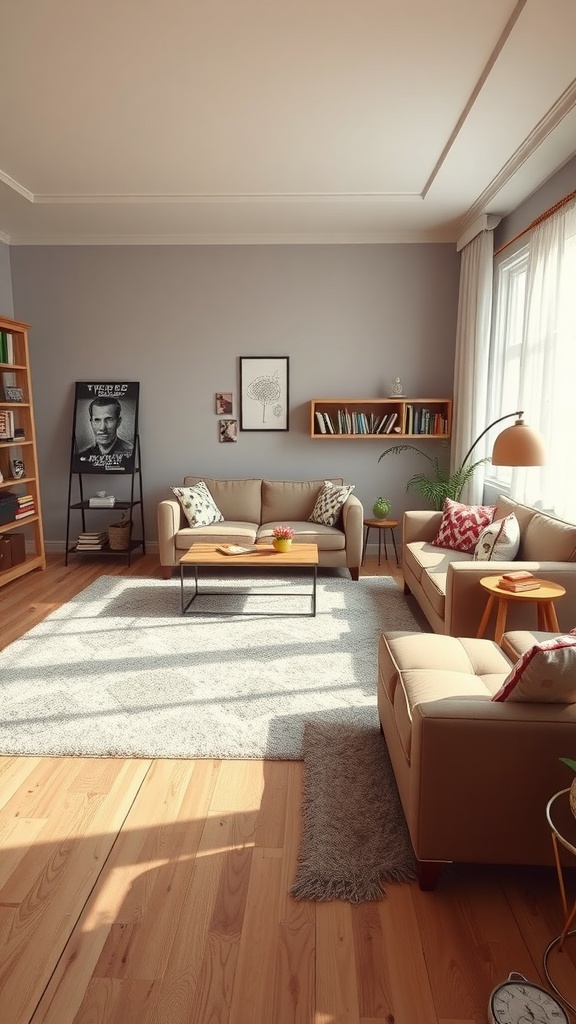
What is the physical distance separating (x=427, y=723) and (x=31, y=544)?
208 inches

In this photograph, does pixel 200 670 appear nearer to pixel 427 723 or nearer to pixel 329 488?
pixel 427 723

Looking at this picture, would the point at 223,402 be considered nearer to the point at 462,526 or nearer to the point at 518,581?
the point at 462,526

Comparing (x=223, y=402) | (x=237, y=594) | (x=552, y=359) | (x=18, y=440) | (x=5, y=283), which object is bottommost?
(x=237, y=594)

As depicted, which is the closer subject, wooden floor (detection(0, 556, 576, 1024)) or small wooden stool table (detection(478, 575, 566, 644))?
wooden floor (detection(0, 556, 576, 1024))

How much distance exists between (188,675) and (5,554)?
2557 mm

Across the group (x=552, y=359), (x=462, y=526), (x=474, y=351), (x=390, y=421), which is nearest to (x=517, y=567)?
(x=462, y=526)

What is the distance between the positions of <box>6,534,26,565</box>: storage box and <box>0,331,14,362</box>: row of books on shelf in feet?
4.70

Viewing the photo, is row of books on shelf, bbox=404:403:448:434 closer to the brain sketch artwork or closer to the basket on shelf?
the brain sketch artwork

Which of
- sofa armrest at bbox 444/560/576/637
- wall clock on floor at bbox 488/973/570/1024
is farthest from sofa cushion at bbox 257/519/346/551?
wall clock on floor at bbox 488/973/570/1024

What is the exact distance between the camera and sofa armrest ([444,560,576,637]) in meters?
3.30

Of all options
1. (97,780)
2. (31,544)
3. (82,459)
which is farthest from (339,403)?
(97,780)

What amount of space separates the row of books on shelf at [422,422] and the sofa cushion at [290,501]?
2.89 feet

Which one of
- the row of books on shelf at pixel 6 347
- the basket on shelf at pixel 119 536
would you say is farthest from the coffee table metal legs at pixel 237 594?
the row of books on shelf at pixel 6 347

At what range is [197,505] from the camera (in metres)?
5.46
